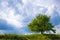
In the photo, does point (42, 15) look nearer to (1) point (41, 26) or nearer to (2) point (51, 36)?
(1) point (41, 26)

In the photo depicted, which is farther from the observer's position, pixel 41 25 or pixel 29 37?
pixel 41 25

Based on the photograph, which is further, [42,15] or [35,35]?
[42,15]

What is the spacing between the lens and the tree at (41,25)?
62.7 metres

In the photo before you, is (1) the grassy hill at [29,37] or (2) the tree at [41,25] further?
(2) the tree at [41,25]

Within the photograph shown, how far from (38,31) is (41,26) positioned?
65.8 inches

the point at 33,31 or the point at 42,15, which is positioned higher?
the point at 42,15

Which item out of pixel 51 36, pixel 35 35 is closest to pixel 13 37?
pixel 35 35

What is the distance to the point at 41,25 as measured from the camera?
6334 cm

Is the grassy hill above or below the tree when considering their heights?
below

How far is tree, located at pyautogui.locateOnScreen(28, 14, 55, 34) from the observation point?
6266 cm

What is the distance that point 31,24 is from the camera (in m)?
64.0

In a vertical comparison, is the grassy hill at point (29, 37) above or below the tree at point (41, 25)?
below

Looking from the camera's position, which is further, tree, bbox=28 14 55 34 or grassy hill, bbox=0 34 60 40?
tree, bbox=28 14 55 34

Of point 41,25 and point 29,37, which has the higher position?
point 41,25
